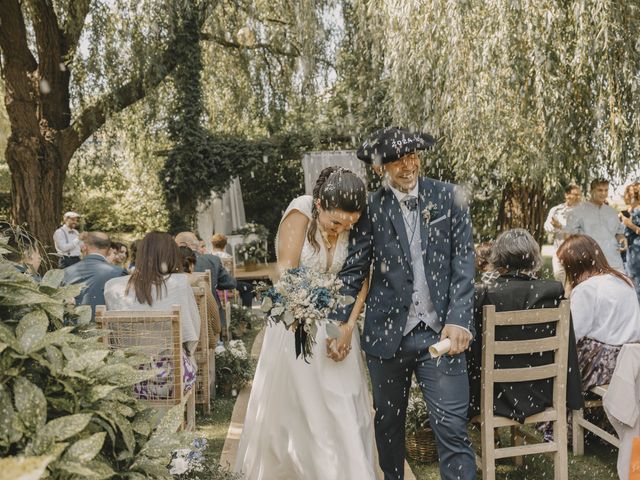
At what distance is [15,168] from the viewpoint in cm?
957

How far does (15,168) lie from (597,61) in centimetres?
784

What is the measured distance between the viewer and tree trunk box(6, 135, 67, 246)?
9.55 m

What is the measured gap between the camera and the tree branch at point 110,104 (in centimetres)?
955

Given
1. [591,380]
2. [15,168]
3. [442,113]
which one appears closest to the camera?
[591,380]

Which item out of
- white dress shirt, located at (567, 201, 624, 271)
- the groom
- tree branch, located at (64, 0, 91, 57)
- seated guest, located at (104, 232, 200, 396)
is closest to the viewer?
the groom

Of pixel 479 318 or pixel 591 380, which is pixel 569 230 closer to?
pixel 591 380

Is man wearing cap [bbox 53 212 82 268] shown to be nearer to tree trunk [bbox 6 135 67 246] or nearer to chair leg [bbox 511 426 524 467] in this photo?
tree trunk [bbox 6 135 67 246]

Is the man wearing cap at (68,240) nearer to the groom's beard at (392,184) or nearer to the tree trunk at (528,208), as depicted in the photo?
the tree trunk at (528,208)

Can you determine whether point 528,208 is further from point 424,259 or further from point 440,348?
point 440,348

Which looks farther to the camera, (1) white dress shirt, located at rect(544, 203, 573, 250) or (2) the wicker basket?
(1) white dress shirt, located at rect(544, 203, 573, 250)

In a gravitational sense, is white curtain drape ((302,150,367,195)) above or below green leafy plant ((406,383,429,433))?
above

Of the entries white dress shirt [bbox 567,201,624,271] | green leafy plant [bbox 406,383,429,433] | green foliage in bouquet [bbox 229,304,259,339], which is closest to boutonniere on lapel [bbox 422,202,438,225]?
green leafy plant [bbox 406,383,429,433]

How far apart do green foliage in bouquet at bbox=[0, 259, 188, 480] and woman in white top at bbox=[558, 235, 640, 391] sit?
2830mm

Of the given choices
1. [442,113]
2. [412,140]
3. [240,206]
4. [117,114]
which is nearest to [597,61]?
[442,113]
